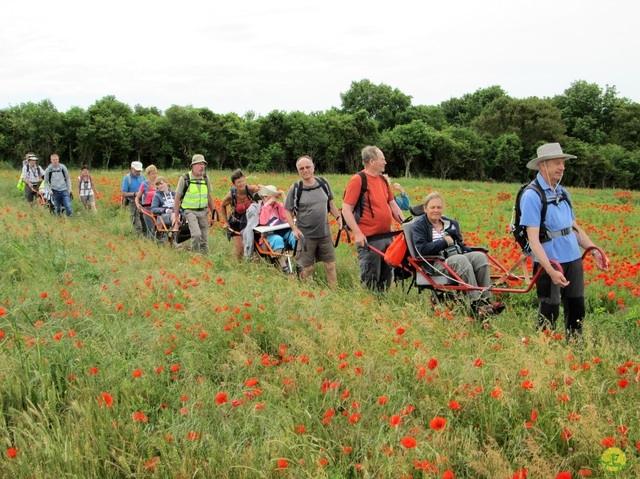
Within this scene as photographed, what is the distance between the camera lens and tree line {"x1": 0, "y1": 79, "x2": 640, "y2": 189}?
40844mm

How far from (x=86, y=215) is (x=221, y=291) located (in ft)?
34.1

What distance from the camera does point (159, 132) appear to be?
1754 inches

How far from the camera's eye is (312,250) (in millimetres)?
7664

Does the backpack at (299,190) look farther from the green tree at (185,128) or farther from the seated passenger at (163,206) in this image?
the green tree at (185,128)

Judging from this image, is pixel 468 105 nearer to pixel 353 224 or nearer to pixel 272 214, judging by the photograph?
pixel 272 214

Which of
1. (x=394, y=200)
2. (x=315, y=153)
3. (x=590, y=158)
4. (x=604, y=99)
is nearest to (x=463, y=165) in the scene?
(x=590, y=158)

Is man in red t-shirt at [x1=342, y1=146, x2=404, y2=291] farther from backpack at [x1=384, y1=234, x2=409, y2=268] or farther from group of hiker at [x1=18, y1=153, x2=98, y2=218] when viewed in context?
group of hiker at [x1=18, y1=153, x2=98, y2=218]

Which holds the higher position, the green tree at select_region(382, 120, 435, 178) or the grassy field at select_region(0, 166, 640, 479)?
the green tree at select_region(382, 120, 435, 178)

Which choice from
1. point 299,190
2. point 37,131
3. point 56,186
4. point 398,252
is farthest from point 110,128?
point 398,252

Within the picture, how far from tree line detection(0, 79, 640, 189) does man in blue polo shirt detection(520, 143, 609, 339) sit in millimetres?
38490

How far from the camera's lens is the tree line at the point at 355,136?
134 feet

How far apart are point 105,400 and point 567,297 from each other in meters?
3.95

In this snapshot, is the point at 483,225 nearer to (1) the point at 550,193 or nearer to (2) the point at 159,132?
(1) the point at 550,193

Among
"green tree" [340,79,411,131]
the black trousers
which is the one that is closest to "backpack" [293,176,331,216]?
the black trousers
